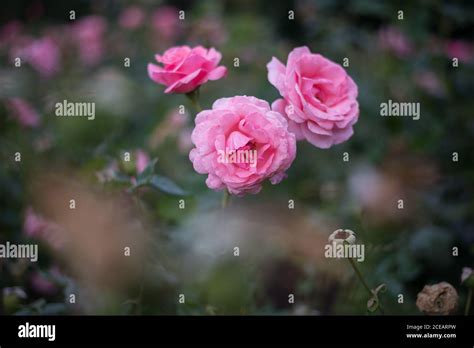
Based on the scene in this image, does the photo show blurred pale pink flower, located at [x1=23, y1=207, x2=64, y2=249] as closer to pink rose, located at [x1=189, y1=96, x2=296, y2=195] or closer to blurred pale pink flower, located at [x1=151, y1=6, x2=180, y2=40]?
pink rose, located at [x1=189, y1=96, x2=296, y2=195]

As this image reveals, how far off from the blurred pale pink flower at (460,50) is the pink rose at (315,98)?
39.7 inches

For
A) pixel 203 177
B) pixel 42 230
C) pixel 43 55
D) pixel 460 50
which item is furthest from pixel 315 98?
pixel 43 55

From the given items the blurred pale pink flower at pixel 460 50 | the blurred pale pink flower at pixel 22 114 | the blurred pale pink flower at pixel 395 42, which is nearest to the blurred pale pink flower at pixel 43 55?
the blurred pale pink flower at pixel 22 114

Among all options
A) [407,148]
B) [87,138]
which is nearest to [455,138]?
[407,148]

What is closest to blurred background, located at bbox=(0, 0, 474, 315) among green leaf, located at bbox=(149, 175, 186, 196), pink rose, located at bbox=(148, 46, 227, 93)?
green leaf, located at bbox=(149, 175, 186, 196)

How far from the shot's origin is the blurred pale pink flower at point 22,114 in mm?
1439

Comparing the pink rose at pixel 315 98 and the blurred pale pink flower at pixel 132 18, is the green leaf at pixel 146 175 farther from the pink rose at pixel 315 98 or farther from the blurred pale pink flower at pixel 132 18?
the blurred pale pink flower at pixel 132 18

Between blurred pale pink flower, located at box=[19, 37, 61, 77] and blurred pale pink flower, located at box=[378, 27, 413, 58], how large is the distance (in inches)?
37.2

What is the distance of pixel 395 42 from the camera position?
6.50 ft

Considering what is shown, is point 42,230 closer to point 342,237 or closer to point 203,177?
point 203,177

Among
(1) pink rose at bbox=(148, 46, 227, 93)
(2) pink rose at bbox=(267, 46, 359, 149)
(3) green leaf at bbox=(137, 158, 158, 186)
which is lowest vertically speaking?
(3) green leaf at bbox=(137, 158, 158, 186)

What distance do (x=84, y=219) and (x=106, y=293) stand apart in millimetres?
162

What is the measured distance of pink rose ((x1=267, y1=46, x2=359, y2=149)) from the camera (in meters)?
0.91

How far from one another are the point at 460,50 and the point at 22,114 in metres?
1.15
